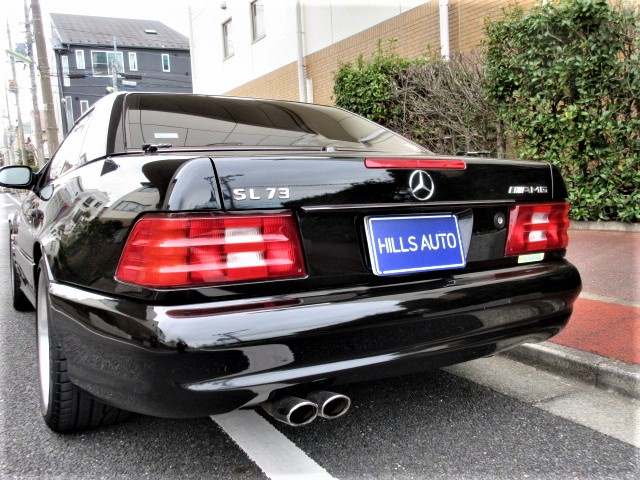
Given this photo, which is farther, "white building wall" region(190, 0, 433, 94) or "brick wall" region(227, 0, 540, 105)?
"white building wall" region(190, 0, 433, 94)

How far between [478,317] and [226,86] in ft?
58.8

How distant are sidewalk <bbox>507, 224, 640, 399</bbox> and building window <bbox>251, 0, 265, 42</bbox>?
1328 centimetres

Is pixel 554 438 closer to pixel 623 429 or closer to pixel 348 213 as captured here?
pixel 623 429

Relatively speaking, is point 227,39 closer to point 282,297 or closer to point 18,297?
point 18,297

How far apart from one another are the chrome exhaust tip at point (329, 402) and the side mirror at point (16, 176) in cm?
253

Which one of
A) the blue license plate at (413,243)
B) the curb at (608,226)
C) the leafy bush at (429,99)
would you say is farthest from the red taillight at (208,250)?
the leafy bush at (429,99)

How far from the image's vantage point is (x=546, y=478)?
1867mm

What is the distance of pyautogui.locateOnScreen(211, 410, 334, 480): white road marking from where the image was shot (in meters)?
1.91

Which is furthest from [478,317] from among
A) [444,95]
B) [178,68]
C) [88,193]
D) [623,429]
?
[178,68]

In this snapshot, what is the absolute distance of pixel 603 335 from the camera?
10.1 feet

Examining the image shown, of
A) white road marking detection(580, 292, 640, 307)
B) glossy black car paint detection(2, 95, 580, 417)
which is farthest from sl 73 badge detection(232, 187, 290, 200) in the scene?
white road marking detection(580, 292, 640, 307)

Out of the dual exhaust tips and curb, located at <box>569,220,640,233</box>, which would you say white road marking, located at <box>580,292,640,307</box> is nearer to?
curb, located at <box>569,220,640,233</box>

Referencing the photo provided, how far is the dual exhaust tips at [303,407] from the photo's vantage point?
1633 mm

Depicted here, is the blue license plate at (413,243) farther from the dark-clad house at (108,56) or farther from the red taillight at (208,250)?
the dark-clad house at (108,56)
